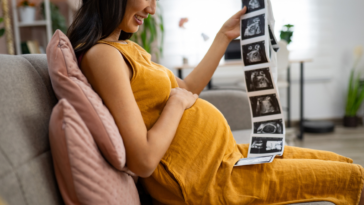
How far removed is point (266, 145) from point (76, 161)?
67 cm

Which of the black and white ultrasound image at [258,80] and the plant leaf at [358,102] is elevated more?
the black and white ultrasound image at [258,80]

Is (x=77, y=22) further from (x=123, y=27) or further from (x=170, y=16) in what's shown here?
(x=170, y=16)

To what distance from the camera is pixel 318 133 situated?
353cm

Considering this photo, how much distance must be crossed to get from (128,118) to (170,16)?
11.2ft

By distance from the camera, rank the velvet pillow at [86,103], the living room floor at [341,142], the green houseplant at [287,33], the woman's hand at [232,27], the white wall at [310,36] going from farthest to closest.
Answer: the white wall at [310,36] → the green houseplant at [287,33] → the living room floor at [341,142] → the woman's hand at [232,27] → the velvet pillow at [86,103]

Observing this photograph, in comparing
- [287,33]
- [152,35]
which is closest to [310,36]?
[287,33]

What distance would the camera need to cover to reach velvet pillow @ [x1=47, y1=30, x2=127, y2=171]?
0.68 m

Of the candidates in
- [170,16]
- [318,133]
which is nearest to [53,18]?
[170,16]

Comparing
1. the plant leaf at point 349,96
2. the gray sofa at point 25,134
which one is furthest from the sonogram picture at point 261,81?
the plant leaf at point 349,96

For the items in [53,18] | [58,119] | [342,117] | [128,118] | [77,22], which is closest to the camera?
[58,119]

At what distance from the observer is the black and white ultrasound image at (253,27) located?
3.47 ft

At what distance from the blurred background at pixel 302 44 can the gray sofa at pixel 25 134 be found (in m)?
2.88

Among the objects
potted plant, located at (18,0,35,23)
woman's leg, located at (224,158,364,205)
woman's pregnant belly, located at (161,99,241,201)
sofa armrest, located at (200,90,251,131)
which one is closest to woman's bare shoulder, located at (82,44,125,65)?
woman's pregnant belly, located at (161,99,241,201)

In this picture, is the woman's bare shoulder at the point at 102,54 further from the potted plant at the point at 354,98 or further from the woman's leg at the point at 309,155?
the potted plant at the point at 354,98
